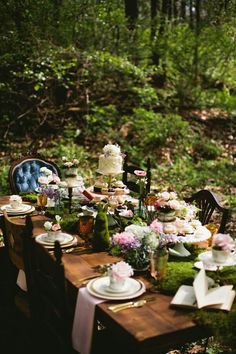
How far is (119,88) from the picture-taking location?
1213cm

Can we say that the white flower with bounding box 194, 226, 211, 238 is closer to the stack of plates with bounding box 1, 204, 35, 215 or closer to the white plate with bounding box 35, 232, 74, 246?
the white plate with bounding box 35, 232, 74, 246

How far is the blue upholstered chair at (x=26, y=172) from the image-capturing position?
19.1ft

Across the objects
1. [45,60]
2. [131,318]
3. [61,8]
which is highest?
[61,8]

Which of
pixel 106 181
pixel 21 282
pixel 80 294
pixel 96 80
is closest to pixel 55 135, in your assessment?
pixel 96 80

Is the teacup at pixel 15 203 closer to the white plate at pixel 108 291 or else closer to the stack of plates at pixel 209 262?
the white plate at pixel 108 291

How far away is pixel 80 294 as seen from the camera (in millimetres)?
2914

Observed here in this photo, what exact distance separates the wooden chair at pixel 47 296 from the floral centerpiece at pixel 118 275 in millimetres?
295

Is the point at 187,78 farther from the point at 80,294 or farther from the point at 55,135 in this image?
the point at 80,294

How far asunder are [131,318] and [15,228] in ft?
3.96

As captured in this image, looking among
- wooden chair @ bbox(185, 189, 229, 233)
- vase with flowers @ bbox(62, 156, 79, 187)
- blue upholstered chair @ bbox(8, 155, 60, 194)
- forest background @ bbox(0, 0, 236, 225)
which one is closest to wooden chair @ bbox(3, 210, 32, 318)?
vase with flowers @ bbox(62, 156, 79, 187)

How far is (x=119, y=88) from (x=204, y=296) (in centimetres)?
980

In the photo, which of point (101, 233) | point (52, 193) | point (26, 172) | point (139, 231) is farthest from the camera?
point (26, 172)

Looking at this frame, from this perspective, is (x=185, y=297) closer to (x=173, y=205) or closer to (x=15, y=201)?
(x=173, y=205)

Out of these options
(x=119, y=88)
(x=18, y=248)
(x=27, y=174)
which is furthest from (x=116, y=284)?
(x=119, y=88)
